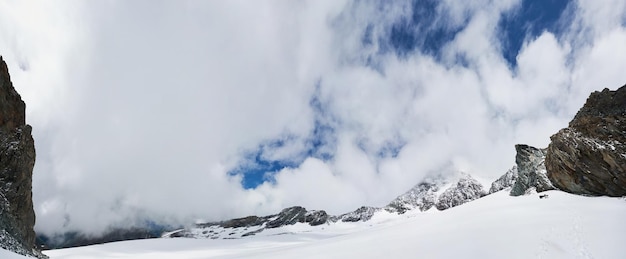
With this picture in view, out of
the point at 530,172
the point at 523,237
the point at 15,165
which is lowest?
the point at 523,237

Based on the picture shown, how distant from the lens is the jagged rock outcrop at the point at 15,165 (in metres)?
22.0

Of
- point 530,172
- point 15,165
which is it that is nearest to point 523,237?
point 530,172

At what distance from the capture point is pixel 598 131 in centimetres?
2100

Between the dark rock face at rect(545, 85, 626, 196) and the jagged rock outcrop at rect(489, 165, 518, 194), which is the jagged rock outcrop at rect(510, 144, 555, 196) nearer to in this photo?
the dark rock face at rect(545, 85, 626, 196)

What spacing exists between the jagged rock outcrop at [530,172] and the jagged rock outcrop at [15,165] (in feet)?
128

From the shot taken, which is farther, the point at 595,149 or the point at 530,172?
the point at 530,172

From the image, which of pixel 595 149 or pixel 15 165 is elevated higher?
pixel 15 165

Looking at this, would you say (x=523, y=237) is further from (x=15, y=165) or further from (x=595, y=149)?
(x=15, y=165)

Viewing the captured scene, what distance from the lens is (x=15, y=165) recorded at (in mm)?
23234

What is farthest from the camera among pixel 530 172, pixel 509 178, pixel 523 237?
pixel 509 178

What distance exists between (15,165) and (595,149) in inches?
1584

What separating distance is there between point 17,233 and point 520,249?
96.0 ft

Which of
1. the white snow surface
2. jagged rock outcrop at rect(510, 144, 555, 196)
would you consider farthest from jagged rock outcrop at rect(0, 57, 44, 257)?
jagged rock outcrop at rect(510, 144, 555, 196)

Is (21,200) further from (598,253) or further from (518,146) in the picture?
(518,146)
